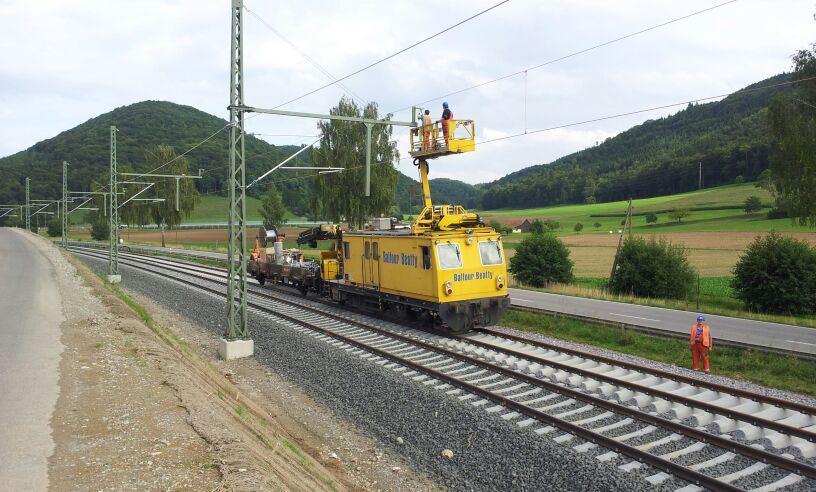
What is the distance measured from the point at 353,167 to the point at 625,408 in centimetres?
3271

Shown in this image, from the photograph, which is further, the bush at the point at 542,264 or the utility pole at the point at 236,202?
the bush at the point at 542,264

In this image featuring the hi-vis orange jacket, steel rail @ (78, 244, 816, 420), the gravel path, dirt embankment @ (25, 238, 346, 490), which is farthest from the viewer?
the hi-vis orange jacket

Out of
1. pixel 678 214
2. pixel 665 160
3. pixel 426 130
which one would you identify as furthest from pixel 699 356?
pixel 665 160

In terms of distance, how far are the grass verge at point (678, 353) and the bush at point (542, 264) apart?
10709mm

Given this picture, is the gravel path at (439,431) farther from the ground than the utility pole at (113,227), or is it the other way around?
the utility pole at (113,227)

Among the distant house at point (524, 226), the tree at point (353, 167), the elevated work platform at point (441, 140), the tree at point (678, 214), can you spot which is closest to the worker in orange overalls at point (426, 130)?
the elevated work platform at point (441, 140)

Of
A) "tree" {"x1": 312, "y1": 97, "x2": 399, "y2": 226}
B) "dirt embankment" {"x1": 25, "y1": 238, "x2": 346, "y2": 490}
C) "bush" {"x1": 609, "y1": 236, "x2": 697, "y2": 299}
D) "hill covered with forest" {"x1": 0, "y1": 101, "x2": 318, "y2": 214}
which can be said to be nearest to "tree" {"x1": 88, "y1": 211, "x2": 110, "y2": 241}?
"hill covered with forest" {"x1": 0, "y1": 101, "x2": 318, "y2": 214}

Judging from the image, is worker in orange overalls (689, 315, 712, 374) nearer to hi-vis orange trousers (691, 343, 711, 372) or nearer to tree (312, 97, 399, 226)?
hi-vis orange trousers (691, 343, 711, 372)

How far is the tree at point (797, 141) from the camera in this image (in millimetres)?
20703

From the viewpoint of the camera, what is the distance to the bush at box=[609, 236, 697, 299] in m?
24.8

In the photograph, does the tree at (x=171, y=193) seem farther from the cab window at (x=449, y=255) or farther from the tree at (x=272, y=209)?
the cab window at (x=449, y=255)

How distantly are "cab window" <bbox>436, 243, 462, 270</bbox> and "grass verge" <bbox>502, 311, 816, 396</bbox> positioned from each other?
3.47 metres

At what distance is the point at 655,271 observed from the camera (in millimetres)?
25031

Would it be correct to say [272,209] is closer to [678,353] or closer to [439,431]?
[678,353]
